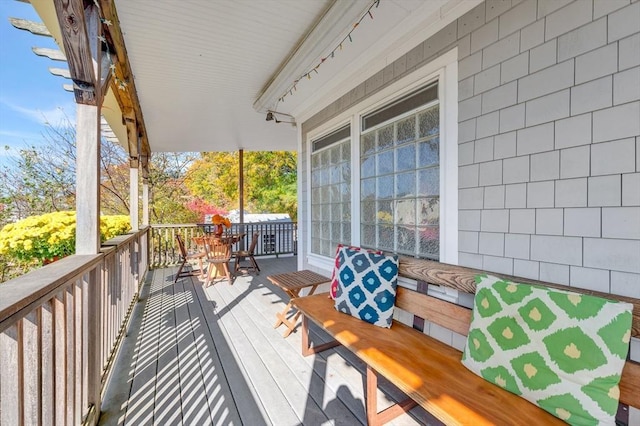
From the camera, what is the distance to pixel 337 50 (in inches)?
102

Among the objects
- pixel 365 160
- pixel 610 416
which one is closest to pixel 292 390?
pixel 610 416

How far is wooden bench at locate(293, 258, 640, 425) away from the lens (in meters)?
1.16

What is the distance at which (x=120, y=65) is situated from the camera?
2.86m

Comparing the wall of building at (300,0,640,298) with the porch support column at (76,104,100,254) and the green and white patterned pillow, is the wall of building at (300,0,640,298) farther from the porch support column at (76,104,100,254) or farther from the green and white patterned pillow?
the porch support column at (76,104,100,254)

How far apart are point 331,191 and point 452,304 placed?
2090 millimetres

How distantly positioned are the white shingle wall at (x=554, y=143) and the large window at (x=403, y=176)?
26 cm

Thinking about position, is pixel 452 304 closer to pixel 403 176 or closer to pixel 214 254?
pixel 403 176

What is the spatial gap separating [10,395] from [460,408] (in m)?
1.67

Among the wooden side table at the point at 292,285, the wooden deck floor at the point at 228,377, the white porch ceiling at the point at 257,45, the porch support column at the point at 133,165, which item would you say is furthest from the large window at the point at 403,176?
the porch support column at the point at 133,165

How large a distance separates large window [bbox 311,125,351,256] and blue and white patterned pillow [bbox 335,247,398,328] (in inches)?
35.8

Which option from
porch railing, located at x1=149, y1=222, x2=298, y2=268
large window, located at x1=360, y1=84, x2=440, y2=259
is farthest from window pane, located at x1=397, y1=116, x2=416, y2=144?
porch railing, located at x1=149, y1=222, x2=298, y2=268

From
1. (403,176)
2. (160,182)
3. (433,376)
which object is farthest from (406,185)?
(160,182)

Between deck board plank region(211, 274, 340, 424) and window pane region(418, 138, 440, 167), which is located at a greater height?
window pane region(418, 138, 440, 167)

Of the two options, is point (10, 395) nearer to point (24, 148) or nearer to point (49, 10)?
point (49, 10)
